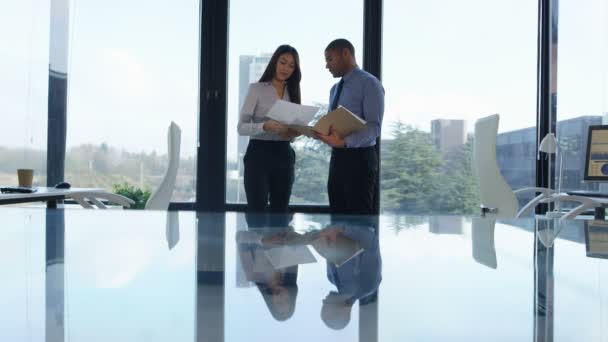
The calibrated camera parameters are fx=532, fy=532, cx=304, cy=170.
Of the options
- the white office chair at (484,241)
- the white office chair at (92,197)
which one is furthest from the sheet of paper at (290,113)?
the white office chair at (484,241)

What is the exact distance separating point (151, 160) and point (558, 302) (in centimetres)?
484

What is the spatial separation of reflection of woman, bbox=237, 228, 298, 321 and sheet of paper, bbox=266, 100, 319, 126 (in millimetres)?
2108

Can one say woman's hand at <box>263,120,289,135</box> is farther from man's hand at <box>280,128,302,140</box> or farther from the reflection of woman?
the reflection of woman

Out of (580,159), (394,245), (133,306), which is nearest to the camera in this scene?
(133,306)

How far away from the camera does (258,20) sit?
4.81 metres

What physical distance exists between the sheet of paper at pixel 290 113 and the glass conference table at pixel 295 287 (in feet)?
6.60

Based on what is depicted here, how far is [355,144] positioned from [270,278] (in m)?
2.56

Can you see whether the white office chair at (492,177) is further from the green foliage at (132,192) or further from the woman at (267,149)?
the green foliage at (132,192)

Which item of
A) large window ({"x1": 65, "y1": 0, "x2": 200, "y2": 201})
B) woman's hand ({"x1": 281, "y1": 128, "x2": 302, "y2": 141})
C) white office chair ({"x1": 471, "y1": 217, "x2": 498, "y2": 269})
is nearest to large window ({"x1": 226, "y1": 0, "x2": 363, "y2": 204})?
large window ({"x1": 65, "y1": 0, "x2": 200, "y2": 201})

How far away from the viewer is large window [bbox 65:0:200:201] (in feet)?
15.8

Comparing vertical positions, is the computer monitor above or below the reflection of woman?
above

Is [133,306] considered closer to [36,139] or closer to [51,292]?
[51,292]

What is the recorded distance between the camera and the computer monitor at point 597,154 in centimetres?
321

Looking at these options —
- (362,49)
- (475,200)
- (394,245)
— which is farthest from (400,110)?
(394,245)
